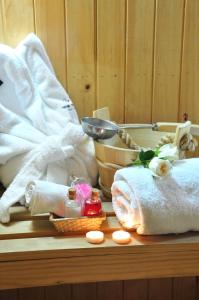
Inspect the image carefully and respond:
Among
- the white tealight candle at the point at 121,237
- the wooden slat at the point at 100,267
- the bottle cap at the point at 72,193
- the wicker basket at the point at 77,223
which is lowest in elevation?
the wooden slat at the point at 100,267

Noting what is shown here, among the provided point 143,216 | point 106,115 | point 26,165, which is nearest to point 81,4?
point 106,115

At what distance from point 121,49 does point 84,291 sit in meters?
0.69

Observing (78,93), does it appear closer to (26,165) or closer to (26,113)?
(26,113)

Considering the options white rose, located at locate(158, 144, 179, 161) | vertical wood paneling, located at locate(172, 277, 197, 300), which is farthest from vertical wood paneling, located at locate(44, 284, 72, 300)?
white rose, located at locate(158, 144, 179, 161)

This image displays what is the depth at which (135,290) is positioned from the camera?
44.2 inches

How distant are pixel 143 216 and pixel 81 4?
58cm

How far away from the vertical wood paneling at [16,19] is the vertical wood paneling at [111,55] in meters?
0.18

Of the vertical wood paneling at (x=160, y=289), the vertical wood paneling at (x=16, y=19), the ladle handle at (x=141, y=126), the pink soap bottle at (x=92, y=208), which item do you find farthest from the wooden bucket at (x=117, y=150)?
the vertical wood paneling at (x=160, y=289)

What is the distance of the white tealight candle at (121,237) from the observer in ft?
2.33

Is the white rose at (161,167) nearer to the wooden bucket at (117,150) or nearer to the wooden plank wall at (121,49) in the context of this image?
the wooden bucket at (117,150)

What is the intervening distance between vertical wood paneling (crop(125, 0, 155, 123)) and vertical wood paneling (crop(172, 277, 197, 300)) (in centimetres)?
48

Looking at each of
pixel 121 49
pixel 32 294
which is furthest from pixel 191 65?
pixel 32 294

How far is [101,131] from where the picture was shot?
0.88 meters

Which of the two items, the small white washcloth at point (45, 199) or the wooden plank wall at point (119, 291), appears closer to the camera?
the small white washcloth at point (45, 199)
